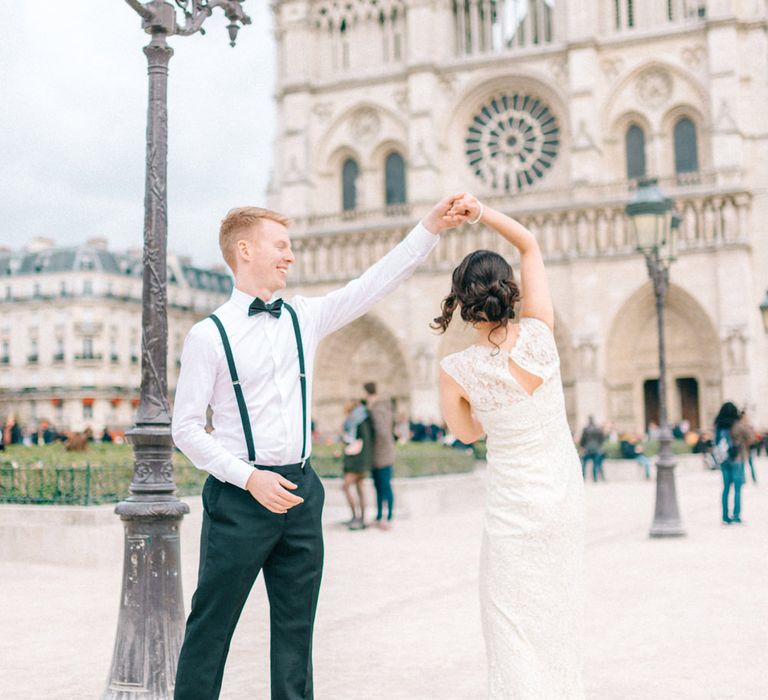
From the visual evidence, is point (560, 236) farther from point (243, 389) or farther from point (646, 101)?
point (243, 389)

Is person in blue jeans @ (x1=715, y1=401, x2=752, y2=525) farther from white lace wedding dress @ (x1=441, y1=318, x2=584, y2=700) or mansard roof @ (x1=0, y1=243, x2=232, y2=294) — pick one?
mansard roof @ (x1=0, y1=243, x2=232, y2=294)

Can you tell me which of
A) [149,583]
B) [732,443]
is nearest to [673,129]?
[732,443]

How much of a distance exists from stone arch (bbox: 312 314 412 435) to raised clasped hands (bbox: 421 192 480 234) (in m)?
33.4

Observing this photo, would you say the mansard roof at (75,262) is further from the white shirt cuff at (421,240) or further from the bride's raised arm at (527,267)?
the bride's raised arm at (527,267)

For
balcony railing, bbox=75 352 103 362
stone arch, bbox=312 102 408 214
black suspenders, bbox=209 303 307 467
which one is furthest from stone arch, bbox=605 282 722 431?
black suspenders, bbox=209 303 307 467

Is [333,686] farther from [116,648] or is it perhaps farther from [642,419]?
[642,419]

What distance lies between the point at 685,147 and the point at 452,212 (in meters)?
32.7

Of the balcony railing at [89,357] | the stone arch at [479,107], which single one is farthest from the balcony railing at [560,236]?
the balcony railing at [89,357]

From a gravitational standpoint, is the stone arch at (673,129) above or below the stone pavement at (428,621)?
above

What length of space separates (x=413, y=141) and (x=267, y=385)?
110 feet

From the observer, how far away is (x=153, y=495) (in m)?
4.87

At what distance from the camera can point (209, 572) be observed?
336 centimetres

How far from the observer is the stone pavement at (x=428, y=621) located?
17.2 feet

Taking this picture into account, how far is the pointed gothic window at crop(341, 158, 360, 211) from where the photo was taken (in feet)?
127
